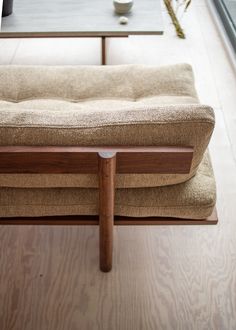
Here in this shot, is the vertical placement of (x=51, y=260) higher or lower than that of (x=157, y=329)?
higher

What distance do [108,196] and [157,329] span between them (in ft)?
1.83

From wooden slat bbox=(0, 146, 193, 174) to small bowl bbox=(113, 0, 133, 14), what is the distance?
1.53 metres

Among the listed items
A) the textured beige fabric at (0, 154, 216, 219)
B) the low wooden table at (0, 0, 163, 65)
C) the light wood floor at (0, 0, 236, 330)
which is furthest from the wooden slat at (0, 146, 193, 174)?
the low wooden table at (0, 0, 163, 65)

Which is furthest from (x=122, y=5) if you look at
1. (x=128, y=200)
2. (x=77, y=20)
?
(x=128, y=200)

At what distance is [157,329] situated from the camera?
1250mm

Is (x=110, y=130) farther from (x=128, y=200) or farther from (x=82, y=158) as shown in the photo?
(x=128, y=200)

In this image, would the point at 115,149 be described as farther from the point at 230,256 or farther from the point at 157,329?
the point at 230,256

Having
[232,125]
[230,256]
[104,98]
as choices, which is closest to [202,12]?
[232,125]

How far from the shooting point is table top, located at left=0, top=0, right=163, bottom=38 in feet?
6.72

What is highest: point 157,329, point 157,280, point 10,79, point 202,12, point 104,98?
point 202,12

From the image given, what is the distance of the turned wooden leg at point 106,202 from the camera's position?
880 mm

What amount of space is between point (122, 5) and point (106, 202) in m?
1.54

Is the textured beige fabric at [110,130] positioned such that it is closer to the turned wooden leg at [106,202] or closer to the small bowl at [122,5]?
the turned wooden leg at [106,202]

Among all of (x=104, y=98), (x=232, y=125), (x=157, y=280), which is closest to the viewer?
(x=157, y=280)
